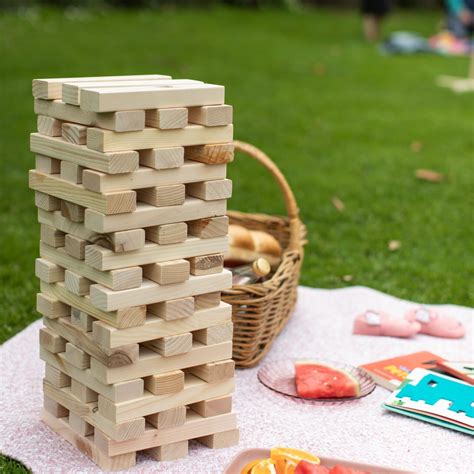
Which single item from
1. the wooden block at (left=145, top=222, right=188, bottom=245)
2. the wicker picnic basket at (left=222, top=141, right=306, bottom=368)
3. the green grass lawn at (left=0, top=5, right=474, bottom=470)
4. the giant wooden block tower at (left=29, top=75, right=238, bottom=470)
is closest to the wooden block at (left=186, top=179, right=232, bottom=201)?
the giant wooden block tower at (left=29, top=75, right=238, bottom=470)

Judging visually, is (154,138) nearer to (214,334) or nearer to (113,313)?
(113,313)

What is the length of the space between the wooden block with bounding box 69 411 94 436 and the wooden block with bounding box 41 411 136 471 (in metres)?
0.01

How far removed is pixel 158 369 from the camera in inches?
110

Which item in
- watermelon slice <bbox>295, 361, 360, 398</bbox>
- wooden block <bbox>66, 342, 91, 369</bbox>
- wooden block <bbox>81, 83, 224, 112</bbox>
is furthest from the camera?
watermelon slice <bbox>295, 361, 360, 398</bbox>

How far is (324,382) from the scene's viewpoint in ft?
10.9

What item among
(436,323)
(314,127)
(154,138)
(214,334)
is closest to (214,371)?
(214,334)

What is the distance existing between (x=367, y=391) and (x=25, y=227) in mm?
2655

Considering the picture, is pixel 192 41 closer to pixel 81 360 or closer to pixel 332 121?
pixel 332 121

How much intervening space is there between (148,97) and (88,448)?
113 cm

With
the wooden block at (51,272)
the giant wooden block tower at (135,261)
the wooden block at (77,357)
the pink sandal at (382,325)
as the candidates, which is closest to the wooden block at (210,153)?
the giant wooden block tower at (135,261)

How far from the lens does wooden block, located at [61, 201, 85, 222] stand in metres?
2.73

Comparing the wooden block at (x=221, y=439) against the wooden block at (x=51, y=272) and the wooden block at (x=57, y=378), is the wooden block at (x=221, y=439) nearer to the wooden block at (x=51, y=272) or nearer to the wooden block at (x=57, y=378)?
the wooden block at (x=57, y=378)

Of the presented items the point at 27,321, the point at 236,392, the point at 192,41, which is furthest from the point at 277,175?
the point at 192,41

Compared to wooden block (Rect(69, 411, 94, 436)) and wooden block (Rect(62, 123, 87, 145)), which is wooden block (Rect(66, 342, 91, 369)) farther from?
wooden block (Rect(62, 123, 87, 145))
